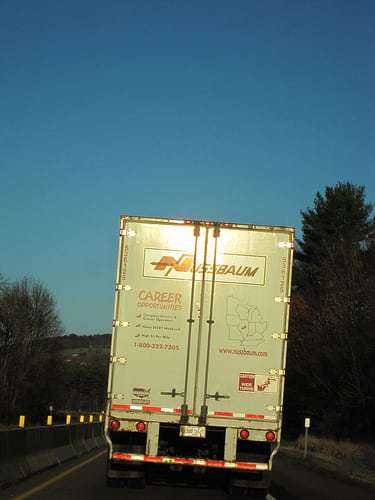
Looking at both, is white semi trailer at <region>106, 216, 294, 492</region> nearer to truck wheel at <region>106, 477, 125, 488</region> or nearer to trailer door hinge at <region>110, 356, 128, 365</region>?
trailer door hinge at <region>110, 356, 128, 365</region>

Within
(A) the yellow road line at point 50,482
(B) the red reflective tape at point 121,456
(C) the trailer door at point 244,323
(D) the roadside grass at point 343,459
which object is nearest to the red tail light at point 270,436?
(C) the trailer door at point 244,323

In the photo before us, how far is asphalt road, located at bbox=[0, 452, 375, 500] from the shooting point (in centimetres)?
1254

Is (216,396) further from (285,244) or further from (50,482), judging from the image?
(50,482)

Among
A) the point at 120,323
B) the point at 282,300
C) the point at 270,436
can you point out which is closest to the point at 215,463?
the point at 270,436

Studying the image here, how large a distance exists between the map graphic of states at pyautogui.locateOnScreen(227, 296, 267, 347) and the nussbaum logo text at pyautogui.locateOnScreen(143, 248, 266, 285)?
0.41 meters

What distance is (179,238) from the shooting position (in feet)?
42.1

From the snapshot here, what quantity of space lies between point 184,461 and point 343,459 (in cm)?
1454

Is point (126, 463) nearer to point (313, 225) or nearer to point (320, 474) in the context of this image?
point (320, 474)

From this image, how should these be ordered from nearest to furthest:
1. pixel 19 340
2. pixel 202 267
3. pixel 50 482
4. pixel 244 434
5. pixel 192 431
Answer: pixel 192 431, pixel 244 434, pixel 202 267, pixel 50 482, pixel 19 340

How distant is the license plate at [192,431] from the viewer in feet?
40.1

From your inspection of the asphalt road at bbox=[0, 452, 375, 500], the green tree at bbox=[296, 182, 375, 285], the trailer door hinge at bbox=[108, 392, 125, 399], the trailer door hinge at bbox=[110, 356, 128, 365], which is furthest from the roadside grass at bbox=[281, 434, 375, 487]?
the green tree at bbox=[296, 182, 375, 285]

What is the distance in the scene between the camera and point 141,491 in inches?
537

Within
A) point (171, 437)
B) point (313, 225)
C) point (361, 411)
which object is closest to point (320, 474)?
point (171, 437)

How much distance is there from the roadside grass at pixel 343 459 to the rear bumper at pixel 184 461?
6.11 metres
